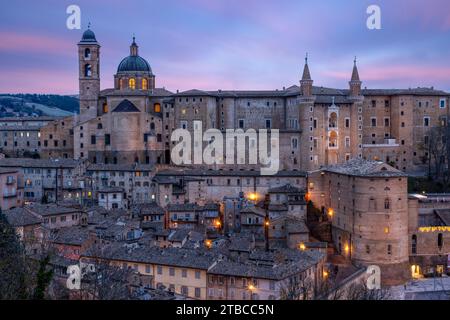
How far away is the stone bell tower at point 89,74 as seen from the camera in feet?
153

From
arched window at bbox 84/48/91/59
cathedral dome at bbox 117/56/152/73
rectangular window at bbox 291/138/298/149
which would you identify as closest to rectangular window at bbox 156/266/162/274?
rectangular window at bbox 291/138/298/149

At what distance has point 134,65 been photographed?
5141cm

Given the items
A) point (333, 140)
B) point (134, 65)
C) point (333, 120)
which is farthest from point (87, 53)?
point (333, 140)

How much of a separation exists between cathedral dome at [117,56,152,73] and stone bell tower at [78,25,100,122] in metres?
4.14

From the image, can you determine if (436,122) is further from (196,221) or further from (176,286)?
(176,286)

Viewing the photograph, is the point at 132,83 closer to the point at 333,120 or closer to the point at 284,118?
the point at 284,118

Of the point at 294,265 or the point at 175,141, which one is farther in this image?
the point at 175,141

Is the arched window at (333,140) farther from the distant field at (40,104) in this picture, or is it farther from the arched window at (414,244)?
the distant field at (40,104)

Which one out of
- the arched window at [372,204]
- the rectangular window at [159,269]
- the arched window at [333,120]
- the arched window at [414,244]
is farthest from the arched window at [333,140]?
the rectangular window at [159,269]

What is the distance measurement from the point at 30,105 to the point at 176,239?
309 ft

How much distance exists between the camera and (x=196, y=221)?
104 ft

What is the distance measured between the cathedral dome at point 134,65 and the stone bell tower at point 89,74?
414cm
